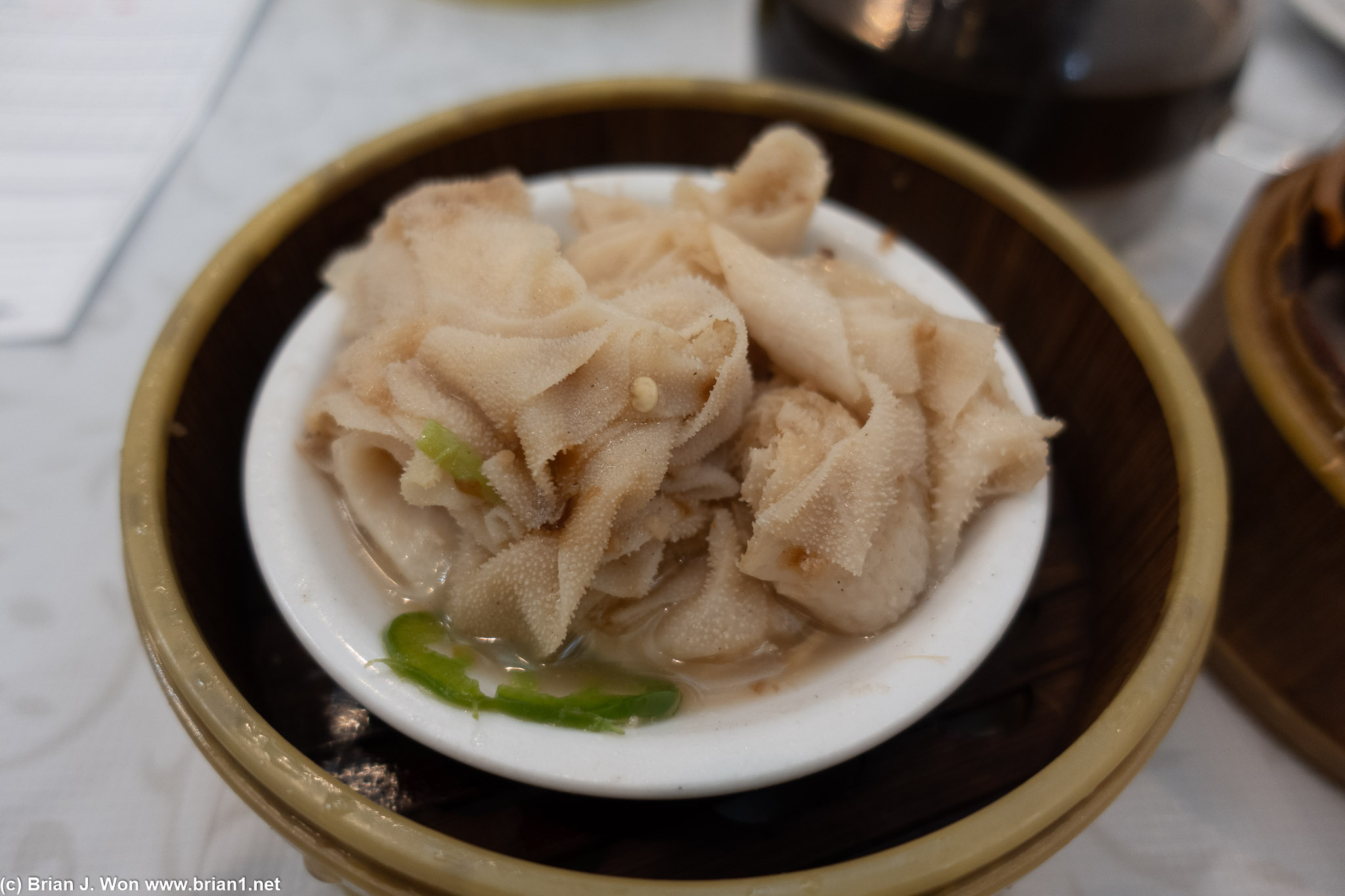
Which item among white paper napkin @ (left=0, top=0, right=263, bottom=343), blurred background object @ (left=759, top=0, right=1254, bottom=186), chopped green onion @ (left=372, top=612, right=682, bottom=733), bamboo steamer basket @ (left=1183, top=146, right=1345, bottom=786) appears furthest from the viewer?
white paper napkin @ (left=0, top=0, right=263, bottom=343)

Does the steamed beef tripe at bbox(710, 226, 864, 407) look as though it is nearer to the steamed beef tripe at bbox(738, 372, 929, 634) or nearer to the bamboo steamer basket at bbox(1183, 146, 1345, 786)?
the steamed beef tripe at bbox(738, 372, 929, 634)

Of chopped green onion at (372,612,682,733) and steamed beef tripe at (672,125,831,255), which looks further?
steamed beef tripe at (672,125,831,255)

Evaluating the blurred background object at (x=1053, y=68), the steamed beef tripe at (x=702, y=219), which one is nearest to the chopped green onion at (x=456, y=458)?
the steamed beef tripe at (x=702, y=219)

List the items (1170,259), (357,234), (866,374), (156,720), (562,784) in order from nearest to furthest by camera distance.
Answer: (562,784), (866,374), (156,720), (357,234), (1170,259)

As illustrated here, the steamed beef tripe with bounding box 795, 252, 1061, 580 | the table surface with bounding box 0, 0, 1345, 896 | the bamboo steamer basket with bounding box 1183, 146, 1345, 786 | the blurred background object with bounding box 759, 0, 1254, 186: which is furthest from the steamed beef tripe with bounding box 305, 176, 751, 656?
the blurred background object with bounding box 759, 0, 1254, 186

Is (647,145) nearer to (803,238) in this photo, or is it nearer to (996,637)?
(803,238)

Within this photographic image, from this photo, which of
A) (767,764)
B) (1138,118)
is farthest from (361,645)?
(1138,118)

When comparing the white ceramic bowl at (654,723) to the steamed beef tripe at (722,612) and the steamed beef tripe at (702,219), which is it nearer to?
the steamed beef tripe at (722,612)
